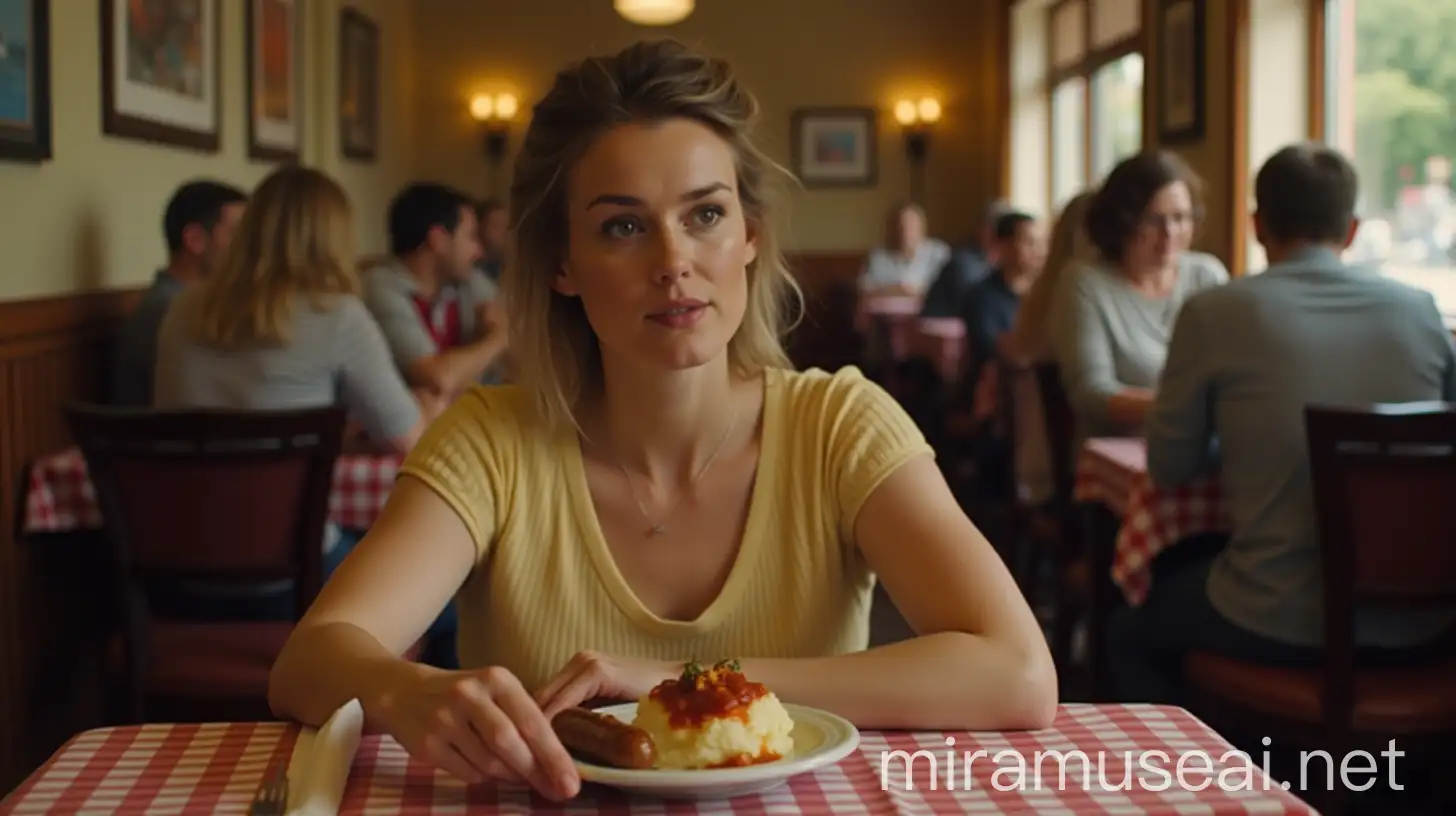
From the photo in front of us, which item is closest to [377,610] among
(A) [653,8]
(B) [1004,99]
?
(A) [653,8]

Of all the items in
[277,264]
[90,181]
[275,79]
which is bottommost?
[277,264]

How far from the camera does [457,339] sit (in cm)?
523

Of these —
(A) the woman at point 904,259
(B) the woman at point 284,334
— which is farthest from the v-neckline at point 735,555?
(A) the woman at point 904,259

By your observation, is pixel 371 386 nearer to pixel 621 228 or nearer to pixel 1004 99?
pixel 621 228

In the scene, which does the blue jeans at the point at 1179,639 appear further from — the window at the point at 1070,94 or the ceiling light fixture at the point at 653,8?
the ceiling light fixture at the point at 653,8

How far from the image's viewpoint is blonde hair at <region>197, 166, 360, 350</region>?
3514mm

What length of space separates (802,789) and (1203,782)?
0.30m

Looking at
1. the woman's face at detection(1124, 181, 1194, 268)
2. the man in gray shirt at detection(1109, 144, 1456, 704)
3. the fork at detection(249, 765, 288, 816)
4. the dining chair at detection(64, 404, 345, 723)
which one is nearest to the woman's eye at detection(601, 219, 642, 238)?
the fork at detection(249, 765, 288, 816)

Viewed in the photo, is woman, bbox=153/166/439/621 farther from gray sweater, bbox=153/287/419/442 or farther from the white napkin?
the white napkin

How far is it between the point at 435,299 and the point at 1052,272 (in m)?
1.91

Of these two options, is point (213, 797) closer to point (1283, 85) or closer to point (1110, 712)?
point (1110, 712)

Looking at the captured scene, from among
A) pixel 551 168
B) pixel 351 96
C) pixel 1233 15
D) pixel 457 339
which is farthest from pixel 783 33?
pixel 551 168

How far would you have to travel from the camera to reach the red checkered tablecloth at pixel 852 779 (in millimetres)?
1194

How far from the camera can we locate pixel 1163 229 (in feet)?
14.0
